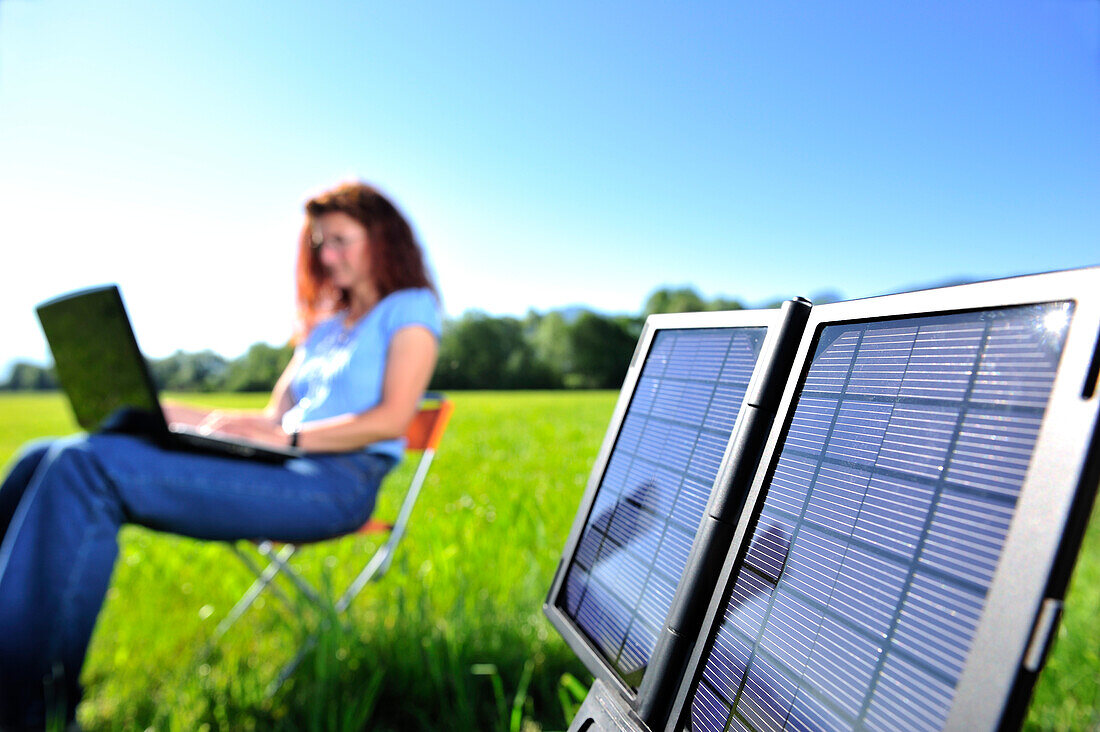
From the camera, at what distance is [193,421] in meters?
2.67

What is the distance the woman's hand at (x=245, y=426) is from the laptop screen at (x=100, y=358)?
1.10 ft

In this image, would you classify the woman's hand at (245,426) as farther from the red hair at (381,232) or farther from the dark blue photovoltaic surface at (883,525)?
the dark blue photovoltaic surface at (883,525)

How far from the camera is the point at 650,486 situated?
3.17 feet

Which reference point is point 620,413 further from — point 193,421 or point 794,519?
point 193,421

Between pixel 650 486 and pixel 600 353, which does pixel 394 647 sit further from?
pixel 650 486

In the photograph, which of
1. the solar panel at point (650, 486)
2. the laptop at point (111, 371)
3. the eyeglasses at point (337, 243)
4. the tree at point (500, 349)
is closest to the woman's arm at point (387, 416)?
the laptop at point (111, 371)

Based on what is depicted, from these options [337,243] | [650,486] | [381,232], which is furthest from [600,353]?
[650,486]

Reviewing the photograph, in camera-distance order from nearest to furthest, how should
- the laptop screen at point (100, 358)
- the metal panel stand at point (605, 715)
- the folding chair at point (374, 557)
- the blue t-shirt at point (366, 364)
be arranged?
the metal panel stand at point (605, 715) < the laptop screen at point (100, 358) < the folding chair at point (374, 557) < the blue t-shirt at point (366, 364)

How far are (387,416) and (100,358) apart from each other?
0.85 m

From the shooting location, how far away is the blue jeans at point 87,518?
166cm

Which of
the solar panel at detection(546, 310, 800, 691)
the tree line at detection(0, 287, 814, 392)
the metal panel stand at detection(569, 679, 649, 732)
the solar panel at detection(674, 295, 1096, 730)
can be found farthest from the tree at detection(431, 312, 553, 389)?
the solar panel at detection(674, 295, 1096, 730)

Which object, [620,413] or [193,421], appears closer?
[620,413]

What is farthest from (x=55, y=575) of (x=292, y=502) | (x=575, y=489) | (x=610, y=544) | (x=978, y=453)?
(x=575, y=489)

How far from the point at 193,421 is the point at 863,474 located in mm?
2586
